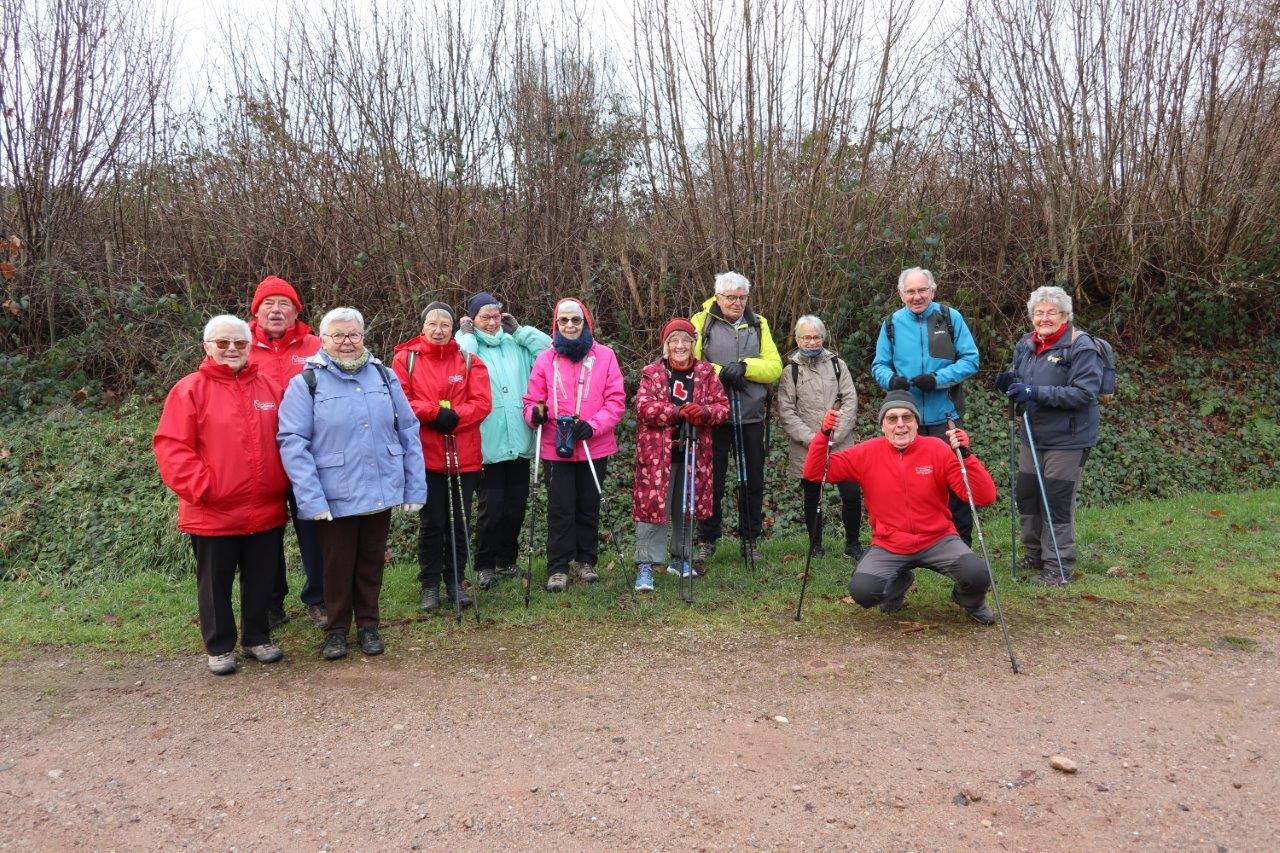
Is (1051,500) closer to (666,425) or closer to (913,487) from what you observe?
(913,487)

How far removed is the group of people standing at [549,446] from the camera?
4.65 meters

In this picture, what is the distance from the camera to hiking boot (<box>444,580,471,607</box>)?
5637mm

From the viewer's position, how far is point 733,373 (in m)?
→ 6.10

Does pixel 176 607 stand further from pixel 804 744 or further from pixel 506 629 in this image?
pixel 804 744

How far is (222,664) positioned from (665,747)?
256cm

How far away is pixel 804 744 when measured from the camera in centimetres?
372

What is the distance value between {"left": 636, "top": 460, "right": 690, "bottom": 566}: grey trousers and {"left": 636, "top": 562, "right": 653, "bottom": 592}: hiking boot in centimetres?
4

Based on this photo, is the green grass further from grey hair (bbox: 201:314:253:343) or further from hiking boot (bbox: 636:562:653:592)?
grey hair (bbox: 201:314:253:343)

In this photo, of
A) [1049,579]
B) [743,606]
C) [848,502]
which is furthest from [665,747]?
[1049,579]

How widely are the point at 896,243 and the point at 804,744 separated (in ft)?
26.1

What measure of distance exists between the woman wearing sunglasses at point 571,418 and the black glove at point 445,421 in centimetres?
59

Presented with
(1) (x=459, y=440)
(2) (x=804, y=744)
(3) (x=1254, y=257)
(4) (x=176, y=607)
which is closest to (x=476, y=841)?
(2) (x=804, y=744)

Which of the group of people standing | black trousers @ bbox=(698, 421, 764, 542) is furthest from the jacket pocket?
black trousers @ bbox=(698, 421, 764, 542)

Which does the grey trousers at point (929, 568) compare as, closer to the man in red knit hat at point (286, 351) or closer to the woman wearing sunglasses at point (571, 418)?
the woman wearing sunglasses at point (571, 418)
